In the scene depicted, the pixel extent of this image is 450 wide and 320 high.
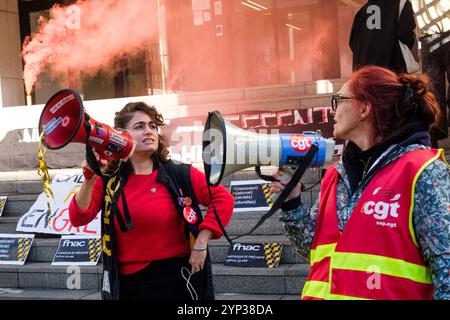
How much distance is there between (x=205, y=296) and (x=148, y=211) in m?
0.54

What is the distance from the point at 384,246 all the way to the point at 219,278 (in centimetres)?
401

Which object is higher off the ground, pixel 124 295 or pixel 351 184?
pixel 351 184

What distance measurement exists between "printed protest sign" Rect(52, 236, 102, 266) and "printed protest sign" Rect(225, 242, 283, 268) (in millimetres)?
1469

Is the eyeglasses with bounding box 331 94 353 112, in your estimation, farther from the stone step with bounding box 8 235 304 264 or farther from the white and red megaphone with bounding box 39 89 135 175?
the stone step with bounding box 8 235 304 264

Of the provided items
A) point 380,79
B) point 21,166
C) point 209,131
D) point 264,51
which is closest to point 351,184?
point 380,79

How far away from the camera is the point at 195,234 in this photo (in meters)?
3.36

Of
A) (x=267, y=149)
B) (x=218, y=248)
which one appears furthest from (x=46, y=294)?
(x=267, y=149)

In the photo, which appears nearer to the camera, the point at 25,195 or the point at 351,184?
the point at 351,184

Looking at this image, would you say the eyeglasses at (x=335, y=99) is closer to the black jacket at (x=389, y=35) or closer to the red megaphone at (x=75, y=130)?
the red megaphone at (x=75, y=130)

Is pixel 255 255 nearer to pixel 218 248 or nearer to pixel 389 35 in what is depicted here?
pixel 218 248

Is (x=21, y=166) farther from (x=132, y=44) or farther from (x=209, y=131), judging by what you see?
(x=209, y=131)

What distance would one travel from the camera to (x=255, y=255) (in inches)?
239

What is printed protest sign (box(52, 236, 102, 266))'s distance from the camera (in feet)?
22.0

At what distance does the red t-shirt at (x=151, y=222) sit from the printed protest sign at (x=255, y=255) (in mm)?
2619
